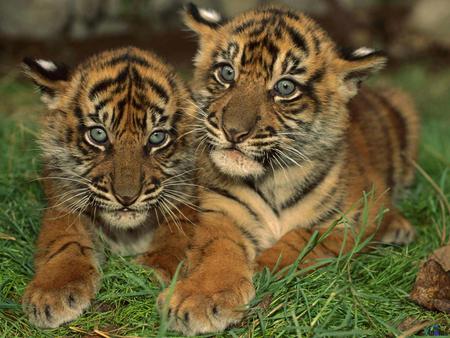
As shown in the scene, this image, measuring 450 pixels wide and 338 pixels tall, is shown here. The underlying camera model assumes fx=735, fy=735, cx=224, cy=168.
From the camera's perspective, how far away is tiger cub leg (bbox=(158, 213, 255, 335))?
3275 mm

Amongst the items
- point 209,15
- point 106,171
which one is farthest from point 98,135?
point 209,15

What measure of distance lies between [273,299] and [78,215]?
1.21 m

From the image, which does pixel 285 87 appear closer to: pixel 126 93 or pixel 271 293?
pixel 126 93

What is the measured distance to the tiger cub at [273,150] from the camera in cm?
373

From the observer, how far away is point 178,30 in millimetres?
8922

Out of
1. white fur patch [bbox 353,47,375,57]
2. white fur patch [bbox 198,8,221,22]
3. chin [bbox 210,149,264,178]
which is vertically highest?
white fur patch [bbox 198,8,221,22]

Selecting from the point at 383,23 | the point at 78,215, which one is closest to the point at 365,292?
the point at 78,215

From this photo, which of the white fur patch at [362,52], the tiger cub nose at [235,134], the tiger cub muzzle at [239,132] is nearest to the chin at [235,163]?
the tiger cub muzzle at [239,132]

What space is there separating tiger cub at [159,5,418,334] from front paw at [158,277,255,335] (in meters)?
0.03

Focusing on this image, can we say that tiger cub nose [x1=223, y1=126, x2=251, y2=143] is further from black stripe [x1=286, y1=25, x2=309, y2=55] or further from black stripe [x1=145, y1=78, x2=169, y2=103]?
black stripe [x1=286, y1=25, x2=309, y2=55]

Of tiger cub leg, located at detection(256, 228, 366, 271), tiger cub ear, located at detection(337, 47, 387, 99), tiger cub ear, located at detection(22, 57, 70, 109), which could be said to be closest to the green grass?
tiger cub leg, located at detection(256, 228, 366, 271)

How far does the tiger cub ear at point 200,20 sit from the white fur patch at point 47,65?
2.85ft

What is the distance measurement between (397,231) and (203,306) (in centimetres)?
180

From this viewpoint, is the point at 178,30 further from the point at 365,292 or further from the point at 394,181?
the point at 365,292
